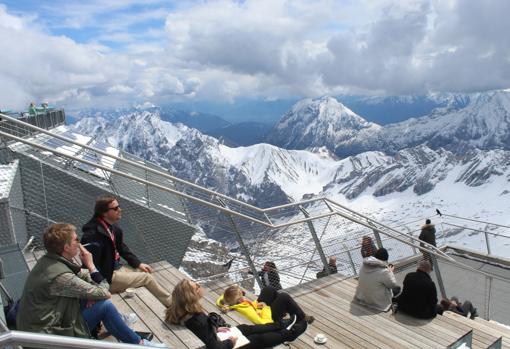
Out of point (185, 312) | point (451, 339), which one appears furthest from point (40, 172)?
point (451, 339)

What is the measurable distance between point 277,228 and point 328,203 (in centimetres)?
197

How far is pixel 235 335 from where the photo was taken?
5.66m

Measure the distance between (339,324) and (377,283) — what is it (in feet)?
3.93

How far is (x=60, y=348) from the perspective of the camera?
2.46m

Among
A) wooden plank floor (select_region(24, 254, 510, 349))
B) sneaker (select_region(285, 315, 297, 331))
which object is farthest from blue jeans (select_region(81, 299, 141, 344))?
sneaker (select_region(285, 315, 297, 331))

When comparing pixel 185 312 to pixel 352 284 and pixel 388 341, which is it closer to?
pixel 388 341

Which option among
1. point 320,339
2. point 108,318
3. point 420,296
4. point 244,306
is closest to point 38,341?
point 108,318

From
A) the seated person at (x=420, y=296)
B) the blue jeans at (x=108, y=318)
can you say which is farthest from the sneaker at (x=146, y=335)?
the seated person at (x=420, y=296)

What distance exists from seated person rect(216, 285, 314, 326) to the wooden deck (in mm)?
151

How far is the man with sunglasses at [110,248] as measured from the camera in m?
6.18

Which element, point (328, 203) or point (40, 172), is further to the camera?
point (328, 203)

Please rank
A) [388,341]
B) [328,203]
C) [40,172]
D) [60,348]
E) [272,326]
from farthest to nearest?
[328,203] → [40,172] → [388,341] → [272,326] → [60,348]

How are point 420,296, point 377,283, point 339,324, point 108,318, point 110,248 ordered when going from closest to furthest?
point 108,318 < point 110,248 < point 339,324 < point 420,296 < point 377,283

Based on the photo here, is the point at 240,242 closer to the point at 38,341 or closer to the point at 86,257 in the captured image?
the point at 86,257
